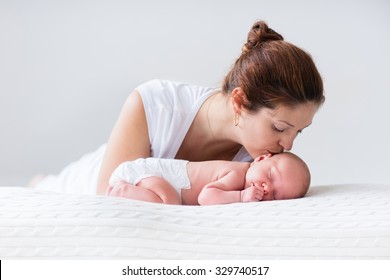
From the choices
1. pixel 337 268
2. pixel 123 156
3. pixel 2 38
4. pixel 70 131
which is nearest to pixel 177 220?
pixel 337 268

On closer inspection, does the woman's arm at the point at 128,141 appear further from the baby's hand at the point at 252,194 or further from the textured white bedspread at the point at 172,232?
the textured white bedspread at the point at 172,232

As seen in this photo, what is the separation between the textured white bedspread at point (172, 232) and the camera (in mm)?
1642

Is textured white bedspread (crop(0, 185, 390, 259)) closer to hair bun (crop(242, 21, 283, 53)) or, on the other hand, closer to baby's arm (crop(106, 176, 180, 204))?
baby's arm (crop(106, 176, 180, 204))

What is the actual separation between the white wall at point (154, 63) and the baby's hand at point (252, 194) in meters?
1.84

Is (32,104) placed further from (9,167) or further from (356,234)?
(356,234)

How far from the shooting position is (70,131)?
3977mm

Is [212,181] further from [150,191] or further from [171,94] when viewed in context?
[171,94]

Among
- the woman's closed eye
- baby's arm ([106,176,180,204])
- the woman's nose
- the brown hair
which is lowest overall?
baby's arm ([106,176,180,204])

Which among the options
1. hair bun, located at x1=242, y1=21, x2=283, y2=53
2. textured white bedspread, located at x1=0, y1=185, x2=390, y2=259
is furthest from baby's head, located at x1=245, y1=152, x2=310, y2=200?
hair bun, located at x1=242, y1=21, x2=283, y2=53

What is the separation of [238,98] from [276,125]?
16cm

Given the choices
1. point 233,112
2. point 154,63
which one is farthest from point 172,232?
point 154,63

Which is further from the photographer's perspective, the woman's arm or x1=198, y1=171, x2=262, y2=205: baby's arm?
the woman's arm

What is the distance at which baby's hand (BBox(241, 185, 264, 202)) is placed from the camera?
2.06m

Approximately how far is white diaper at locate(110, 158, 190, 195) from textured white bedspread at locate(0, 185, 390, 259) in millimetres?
369
